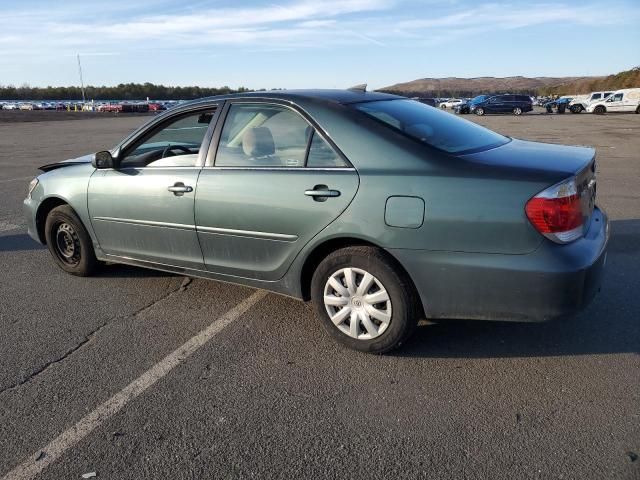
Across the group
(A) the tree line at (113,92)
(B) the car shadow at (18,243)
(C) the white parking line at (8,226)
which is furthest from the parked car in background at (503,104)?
(A) the tree line at (113,92)

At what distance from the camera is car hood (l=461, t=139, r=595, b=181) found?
321cm

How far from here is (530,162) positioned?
11.0 ft

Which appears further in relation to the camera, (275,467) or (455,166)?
(455,166)

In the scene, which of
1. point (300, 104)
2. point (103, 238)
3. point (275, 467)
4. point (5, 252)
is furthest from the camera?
point (5, 252)

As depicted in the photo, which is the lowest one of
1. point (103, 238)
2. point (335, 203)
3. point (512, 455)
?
point (512, 455)

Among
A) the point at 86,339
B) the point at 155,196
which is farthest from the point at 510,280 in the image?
the point at 86,339

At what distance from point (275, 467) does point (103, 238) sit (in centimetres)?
297

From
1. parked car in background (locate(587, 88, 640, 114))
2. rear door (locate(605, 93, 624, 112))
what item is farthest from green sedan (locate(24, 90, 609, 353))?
rear door (locate(605, 93, 624, 112))

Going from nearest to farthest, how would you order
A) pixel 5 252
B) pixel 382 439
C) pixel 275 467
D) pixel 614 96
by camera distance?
pixel 275 467 → pixel 382 439 → pixel 5 252 → pixel 614 96

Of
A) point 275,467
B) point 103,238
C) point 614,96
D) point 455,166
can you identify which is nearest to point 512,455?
point 275,467

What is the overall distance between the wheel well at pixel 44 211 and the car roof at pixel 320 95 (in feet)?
6.10

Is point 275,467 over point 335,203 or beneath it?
beneath

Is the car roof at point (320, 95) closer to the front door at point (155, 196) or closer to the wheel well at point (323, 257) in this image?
the front door at point (155, 196)

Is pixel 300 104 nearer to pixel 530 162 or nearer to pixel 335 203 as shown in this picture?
pixel 335 203
